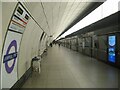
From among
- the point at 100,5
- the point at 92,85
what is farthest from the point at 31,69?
the point at 100,5

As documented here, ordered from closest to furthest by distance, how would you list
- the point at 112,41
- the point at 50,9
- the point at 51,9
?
1. the point at 50,9
2. the point at 51,9
3. the point at 112,41

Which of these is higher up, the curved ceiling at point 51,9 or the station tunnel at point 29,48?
the curved ceiling at point 51,9

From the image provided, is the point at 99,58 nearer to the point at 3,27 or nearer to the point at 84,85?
the point at 84,85

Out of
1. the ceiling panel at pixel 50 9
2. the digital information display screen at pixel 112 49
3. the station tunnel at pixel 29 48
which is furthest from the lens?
the digital information display screen at pixel 112 49

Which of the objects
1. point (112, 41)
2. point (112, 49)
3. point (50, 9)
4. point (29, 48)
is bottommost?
point (112, 49)

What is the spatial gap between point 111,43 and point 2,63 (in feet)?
25.5

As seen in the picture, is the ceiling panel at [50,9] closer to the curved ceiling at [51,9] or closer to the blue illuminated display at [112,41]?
the curved ceiling at [51,9]

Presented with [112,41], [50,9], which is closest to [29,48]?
[50,9]

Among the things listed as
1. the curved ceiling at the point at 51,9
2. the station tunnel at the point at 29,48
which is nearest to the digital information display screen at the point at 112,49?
the station tunnel at the point at 29,48

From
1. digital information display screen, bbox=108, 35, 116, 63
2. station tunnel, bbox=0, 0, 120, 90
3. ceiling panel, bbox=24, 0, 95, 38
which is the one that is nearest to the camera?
station tunnel, bbox=0, 0, 120, 90

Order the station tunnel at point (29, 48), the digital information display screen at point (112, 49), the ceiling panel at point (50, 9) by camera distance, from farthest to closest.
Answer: the digital information display screen at point (112, 49)
the ceiling panel at point (50, 9)
the station tunnel at point (29, 48)

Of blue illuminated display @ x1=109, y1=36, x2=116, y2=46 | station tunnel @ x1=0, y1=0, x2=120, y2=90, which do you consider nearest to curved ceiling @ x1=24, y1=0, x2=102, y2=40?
station tunnel @ x1=0, y1=0, x2=120, y2=90

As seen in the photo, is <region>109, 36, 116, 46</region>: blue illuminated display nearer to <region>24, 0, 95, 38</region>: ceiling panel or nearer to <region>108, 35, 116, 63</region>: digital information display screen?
<region>108, 35, 116, 63</region>: digital information display screen

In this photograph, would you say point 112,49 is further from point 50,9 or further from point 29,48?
point 29,48
